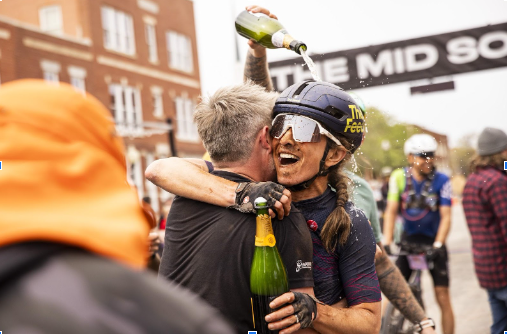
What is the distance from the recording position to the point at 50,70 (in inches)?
947

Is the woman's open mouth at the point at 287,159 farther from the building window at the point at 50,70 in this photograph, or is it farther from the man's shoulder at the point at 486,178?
the building window at the point at 50,70

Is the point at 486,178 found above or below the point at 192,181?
below

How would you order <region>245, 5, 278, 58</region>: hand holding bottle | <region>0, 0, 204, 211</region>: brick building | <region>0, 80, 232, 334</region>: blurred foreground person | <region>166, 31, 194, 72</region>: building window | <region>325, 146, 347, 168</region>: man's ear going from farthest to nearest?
1. <region>166, 31, 194, 72</region>: building window
2. <region>0, 0, 204, 211</region>: brick building
3. <region>245, 5, 278, 58</region>: hand holding bottle
4. <region>325, 146, 347, 168</region>: man's ear
5. <region>0, 80, 232, 334</region>: blurred foreground person

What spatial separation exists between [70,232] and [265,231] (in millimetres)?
1147

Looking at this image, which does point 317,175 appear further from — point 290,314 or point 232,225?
point 290,314

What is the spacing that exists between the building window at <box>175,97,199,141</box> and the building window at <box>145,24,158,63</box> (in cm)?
277

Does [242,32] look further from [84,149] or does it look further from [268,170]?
[84,149]

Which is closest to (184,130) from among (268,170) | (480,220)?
(480,220)

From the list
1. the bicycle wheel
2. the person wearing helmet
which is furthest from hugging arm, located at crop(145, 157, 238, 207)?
the person wearing helmet

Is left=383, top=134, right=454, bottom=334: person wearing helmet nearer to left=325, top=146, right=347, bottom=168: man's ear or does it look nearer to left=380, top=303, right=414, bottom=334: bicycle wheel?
left=380, top=303, right=414, bottom=334: bicycle wheel

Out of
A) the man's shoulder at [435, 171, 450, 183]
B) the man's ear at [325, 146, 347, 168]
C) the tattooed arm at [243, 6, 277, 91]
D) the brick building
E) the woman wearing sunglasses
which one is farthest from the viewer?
the brick building

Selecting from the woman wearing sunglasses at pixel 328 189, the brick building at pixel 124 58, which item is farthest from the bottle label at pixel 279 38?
the brick building at pixel 124 58

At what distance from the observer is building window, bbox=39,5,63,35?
27016 mm

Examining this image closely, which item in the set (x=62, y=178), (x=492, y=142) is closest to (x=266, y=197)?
(x=62, y=178)
